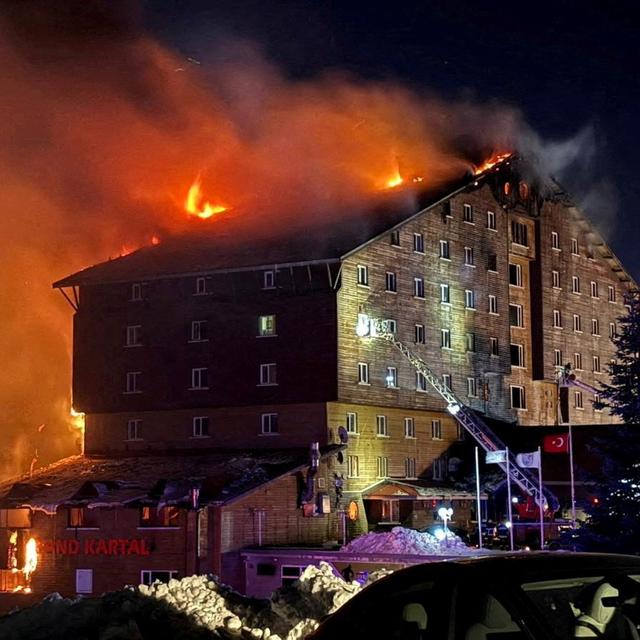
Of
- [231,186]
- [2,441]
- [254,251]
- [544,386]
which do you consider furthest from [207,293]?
[2,441]

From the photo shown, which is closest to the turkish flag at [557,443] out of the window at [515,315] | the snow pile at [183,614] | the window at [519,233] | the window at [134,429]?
the window at [515,315]

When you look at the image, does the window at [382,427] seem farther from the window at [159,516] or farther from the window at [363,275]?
the window at [159,516]

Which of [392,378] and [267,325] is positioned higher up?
[267,325]

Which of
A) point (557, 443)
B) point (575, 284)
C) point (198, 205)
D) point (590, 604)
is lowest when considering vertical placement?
point (590, 604)

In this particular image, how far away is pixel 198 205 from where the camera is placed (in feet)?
266

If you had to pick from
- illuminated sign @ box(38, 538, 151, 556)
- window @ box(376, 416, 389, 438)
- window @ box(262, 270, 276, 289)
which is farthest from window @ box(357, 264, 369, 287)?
illuminated sign @ box(38, 538, 151, 556)

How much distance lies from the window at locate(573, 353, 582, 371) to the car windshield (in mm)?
70427

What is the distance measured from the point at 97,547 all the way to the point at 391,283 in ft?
67.8

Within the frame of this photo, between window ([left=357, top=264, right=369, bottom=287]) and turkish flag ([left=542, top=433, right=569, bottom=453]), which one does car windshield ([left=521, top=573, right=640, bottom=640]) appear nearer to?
window ([left=357, top=264, right=369, bottom=287])

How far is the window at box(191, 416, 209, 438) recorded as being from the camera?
62.3 metres

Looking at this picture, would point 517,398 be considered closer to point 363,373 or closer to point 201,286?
point 363,373

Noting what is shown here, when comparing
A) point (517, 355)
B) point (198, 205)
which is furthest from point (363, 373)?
point (198, 205)

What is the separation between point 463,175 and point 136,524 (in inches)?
1126

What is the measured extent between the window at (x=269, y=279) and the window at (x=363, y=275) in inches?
175
